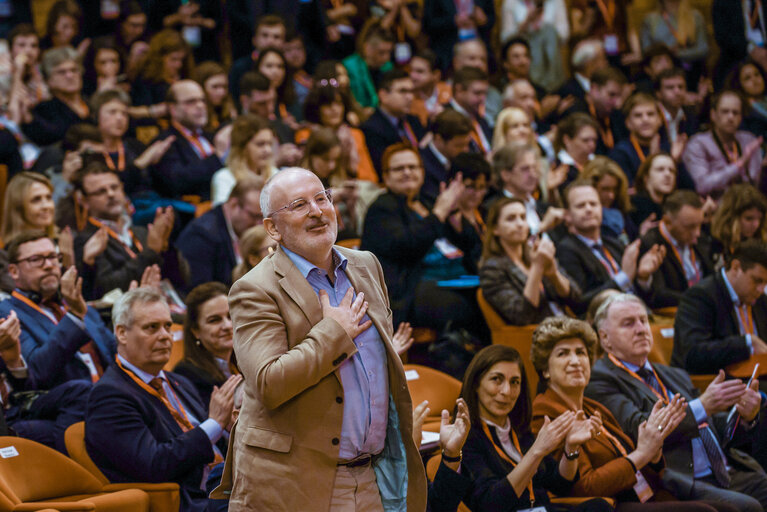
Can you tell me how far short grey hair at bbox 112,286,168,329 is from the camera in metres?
3.72

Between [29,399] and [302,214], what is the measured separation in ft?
6.81

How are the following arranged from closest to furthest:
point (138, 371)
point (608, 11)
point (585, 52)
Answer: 1. point (138, 371)
2. point (585, 52)
3. point (608, 11)

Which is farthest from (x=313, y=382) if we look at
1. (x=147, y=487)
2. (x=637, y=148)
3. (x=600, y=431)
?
(x=637, y=148)

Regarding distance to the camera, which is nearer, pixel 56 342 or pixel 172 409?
pixel 172 409

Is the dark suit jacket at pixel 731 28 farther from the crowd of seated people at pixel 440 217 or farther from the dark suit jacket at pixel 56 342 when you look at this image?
the dark suit jacket at pixel 56 342

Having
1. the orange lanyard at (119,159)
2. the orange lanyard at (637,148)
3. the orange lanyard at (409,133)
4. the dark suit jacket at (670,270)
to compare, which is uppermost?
the orange lanyard at (119,159)

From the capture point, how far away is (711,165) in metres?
7.46

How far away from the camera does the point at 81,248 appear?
206 inches

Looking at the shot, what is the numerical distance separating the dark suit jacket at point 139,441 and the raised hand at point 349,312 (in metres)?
1.28

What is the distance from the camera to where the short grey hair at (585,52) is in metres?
8.73

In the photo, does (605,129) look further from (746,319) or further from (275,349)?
(275,349)

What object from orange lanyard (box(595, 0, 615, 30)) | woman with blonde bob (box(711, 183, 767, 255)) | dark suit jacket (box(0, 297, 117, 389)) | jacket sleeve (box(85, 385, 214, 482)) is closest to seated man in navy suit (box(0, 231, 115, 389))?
dark suit jacket (box(0, 297, 117, 389))

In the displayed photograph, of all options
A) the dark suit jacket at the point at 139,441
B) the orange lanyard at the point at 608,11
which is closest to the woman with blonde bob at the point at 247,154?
the dark suit jacket at the point at 139,441

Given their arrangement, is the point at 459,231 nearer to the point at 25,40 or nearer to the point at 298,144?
the point at 298,144
